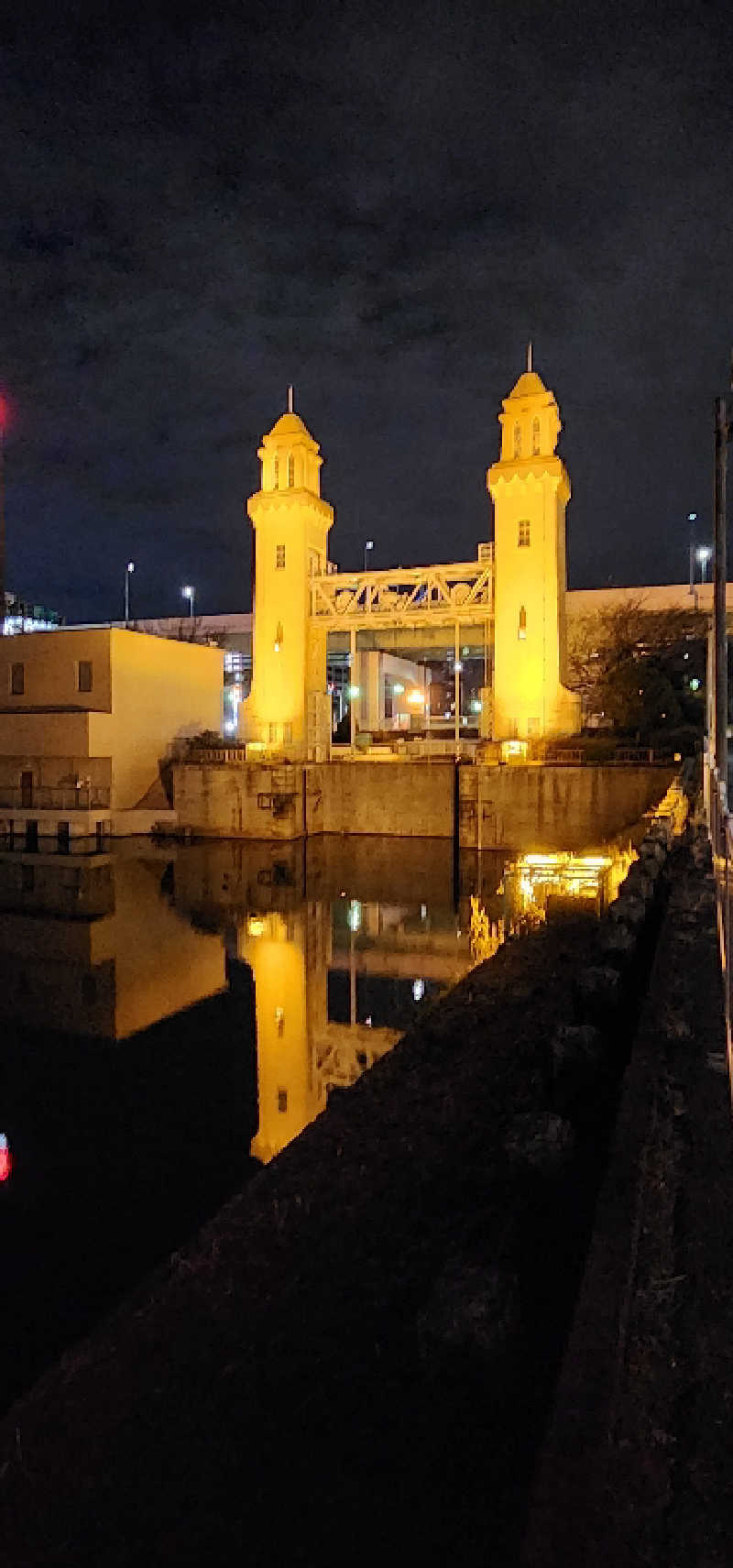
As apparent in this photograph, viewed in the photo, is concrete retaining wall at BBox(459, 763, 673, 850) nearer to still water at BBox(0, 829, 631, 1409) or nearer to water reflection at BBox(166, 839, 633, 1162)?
water reflection at BBox(166, 839, 633, 1162)

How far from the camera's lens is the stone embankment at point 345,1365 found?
3299 mm

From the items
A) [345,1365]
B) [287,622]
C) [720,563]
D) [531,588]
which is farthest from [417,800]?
[345,1365]

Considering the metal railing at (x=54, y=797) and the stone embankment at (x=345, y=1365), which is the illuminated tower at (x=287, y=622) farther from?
the stone embankment at (x=345, y=1365)

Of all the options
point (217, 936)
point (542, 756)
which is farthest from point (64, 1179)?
point (542, 756)

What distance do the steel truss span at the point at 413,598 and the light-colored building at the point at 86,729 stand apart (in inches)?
273

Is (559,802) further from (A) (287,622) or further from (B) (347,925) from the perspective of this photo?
(A) (287,622)

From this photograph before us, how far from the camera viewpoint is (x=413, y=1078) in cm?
802

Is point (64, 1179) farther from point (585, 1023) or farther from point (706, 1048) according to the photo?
point (706, 1048)

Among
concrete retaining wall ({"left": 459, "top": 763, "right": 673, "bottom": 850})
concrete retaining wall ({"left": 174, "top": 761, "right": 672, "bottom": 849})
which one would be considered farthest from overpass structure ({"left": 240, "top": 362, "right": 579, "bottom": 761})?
concrete retaining wall ({"left": 459, "top": 763, "right": 673, "bottom": 850})

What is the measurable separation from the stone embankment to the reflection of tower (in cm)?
170

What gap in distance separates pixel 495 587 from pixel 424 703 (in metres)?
27.5

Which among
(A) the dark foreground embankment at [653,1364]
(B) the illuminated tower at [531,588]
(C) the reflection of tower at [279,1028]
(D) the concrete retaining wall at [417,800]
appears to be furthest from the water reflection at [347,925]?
(B) the illuminated tower at [531,588]

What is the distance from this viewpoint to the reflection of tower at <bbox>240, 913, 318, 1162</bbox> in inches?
334

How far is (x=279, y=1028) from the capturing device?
39.4 ft
